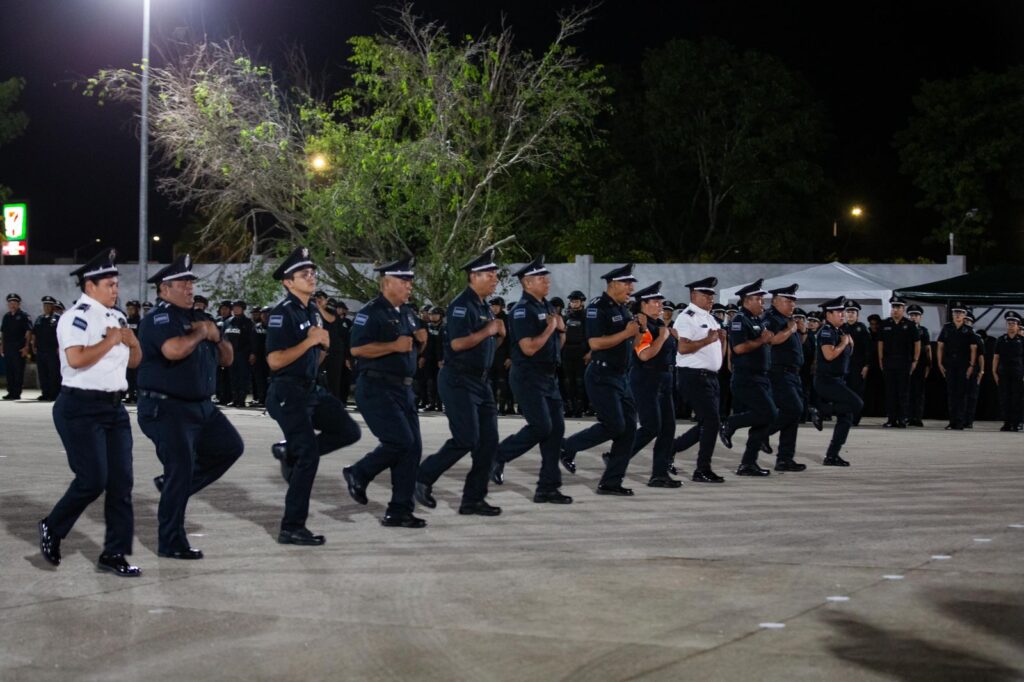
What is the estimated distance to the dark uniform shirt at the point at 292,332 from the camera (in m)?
8.95

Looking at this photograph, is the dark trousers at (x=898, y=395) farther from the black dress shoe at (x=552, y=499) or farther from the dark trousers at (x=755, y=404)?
the black dress shoe at (x=552, y=499)

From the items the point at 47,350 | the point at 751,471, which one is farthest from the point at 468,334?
the point at 47,350

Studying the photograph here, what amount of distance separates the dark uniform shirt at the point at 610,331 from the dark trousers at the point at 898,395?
1104 centimetres

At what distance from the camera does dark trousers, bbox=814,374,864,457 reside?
14453 mm

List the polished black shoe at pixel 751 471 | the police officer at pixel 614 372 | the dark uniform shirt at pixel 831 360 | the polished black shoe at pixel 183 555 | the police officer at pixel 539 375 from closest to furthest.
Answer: the polished black shoe at pixel 183 555 < the police officer at pixel 539 375 < the police officer at pixel 614 372 < the polished black shoe at pixel 751 471 < the dark uniform shirt at pixel 831 360

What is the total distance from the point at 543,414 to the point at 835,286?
1635 centimetres

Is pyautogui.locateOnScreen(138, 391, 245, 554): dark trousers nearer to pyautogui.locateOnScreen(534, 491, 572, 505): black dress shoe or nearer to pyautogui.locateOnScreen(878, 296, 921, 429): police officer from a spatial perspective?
pyautogui.locateOnScreen(534, 491, 572, 505): black dress shoe

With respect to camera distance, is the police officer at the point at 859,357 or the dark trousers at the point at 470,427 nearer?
the dark trousers at the point at 470,427

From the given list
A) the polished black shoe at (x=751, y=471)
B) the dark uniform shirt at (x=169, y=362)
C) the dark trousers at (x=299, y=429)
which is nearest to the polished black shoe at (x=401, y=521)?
the dark trousers at (x=299, y=429)

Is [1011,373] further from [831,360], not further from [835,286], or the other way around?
[831,360]

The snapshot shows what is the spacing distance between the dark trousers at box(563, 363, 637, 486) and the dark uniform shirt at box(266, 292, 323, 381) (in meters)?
3.14

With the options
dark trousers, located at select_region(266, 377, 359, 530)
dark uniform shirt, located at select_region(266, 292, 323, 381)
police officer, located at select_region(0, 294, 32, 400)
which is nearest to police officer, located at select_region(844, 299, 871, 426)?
dark trousers, located at select_region(266, 377, 359, 530)

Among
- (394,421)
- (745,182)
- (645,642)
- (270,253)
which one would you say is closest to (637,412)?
(394,421)

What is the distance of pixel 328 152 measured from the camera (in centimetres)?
2858
